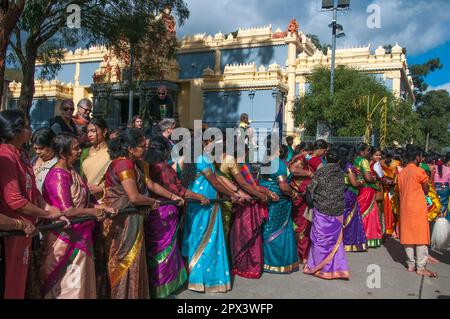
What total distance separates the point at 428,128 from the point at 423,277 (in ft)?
142

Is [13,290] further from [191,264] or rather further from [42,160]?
[191,264]

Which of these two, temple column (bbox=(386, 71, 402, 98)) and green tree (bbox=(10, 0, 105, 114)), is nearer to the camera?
green tree (bbox=(10, 0, 105, 114))

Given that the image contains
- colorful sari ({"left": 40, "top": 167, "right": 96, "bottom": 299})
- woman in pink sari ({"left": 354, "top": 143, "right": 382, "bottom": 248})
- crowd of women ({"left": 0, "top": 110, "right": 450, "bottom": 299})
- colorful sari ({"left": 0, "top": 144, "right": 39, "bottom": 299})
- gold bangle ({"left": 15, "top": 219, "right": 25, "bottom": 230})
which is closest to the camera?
gold bangle ({"left": 15, "top": 219, "right": 25, "bottom": 230})

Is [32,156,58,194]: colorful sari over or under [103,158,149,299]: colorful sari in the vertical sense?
over

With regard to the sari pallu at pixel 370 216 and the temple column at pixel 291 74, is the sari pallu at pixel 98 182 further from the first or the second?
the temple column at pixel 291 74

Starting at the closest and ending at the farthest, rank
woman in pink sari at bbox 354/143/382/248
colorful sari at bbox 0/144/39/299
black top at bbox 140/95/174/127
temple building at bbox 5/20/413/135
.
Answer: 1. colorful sari at bbox 0/144/39/299
2. woman in pink sari at bbox 354/143/382/248
3. black top at bbox 140/95/174/127
4. temple building at bbox 5/20/413/135

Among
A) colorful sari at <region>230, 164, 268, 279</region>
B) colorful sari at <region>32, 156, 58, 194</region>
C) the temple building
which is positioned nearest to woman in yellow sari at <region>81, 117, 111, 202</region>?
colorful sari at <region>32, 156, 58, 194</region>

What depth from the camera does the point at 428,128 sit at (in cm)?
4419

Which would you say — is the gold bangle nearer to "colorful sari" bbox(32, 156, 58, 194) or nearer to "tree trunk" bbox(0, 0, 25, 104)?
"colorful sari" bbox(32, 156, 58, 194)

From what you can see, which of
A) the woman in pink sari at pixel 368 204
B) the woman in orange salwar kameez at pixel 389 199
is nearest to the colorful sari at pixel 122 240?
the woman in pink sari at pixel 368 204

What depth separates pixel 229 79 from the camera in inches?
913

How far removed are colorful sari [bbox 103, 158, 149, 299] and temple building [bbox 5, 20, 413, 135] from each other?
17.1 metres

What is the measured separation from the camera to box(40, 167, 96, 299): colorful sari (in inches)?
116

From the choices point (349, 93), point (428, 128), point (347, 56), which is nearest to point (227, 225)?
point (349, 93)
